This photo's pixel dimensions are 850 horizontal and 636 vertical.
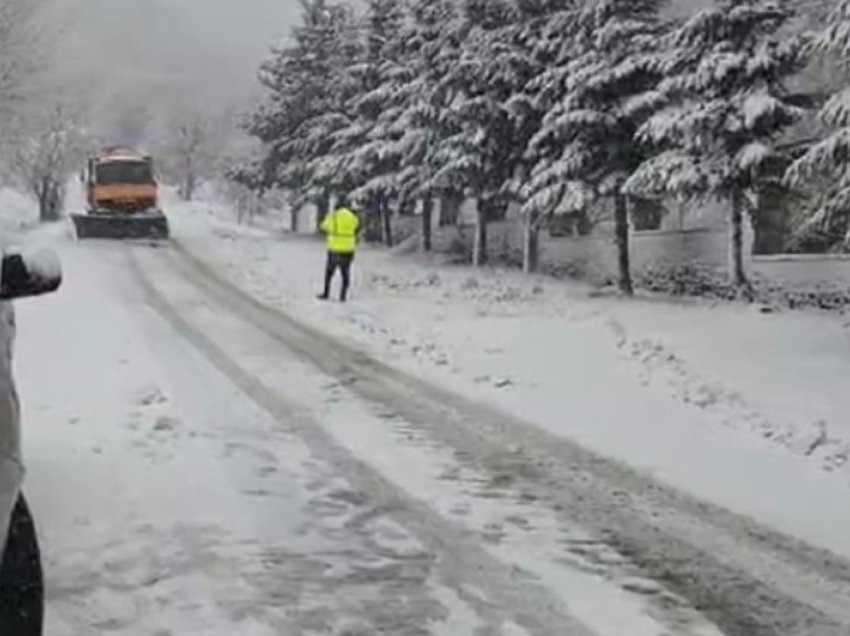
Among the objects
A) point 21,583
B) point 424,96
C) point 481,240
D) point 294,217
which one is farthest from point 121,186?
point 21,583

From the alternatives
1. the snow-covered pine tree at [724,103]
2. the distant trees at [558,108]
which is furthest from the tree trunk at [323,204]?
the snow-covered pine tree at [724,103]

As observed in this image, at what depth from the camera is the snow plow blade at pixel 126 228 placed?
38.6 metres

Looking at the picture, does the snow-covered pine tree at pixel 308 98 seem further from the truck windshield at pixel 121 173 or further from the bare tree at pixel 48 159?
the bare tree at pixel 48 159

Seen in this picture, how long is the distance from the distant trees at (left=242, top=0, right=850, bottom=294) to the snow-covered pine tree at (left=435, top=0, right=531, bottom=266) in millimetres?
46

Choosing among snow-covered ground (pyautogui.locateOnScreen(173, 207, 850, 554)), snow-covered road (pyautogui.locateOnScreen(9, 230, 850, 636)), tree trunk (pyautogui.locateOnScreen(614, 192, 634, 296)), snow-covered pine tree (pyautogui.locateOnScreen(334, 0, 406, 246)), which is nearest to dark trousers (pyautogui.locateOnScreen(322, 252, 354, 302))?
snow-covered ground (pyautogui.locateOnScreen(173, 207, 850, 554))

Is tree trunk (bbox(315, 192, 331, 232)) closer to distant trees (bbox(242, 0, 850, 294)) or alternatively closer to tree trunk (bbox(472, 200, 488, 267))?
distant trees (bbox(242, 0, 850, 294))

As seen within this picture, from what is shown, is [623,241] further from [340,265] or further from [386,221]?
[386,221]

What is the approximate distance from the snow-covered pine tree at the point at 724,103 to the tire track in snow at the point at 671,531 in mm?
12662

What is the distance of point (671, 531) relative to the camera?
708cm

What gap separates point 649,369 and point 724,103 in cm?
1040

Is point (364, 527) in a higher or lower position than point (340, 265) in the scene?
lower

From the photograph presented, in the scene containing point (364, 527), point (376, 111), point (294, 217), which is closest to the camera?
point (364, 527)

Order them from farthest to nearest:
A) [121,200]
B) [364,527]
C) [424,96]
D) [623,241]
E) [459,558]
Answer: [121,200]
[424,96]
[623,241]
[364,527]
[459,558]

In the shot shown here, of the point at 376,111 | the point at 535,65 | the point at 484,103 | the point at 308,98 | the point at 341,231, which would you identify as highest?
the point at 308,98
